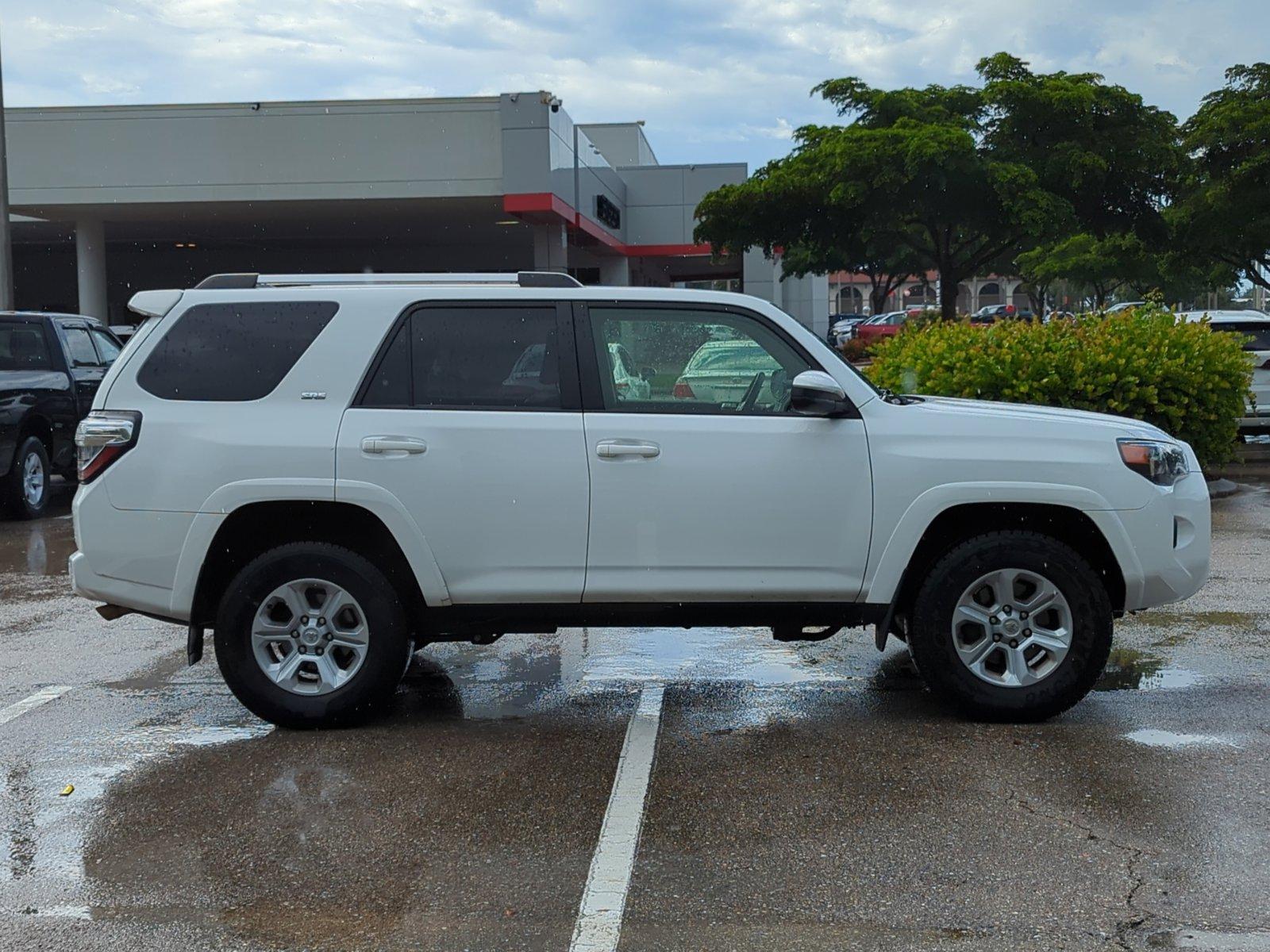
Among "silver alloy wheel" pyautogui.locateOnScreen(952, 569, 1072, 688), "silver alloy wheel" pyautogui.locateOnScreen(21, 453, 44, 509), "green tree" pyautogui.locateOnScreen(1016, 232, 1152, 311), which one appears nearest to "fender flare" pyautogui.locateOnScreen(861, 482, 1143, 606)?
"silver alloy wheel" pyautogui.locateOnScreen(952, 569, 1072, 688)

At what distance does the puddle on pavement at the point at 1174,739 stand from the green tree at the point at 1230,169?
28.2 meters

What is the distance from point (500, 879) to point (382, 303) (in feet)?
8.51

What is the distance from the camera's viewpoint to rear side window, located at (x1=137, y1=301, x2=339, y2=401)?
5.55 meters

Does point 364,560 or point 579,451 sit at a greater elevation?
point 579,451

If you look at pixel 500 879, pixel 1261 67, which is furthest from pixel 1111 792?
pixel 1261 67

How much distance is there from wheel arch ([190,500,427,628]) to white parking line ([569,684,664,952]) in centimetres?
108

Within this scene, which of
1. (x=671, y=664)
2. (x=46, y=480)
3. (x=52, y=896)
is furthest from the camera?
(x=46, y=480)

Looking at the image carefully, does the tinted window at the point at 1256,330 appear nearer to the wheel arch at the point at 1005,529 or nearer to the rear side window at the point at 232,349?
the wheel arch at the point at 1005,529

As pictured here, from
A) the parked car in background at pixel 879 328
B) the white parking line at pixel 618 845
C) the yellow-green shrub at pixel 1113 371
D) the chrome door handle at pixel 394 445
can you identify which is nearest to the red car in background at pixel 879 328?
the parked car in background at pixel 879 328

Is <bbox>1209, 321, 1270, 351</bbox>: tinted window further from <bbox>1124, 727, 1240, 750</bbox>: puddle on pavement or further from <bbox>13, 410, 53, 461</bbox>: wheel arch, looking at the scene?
<bbox>13, 410, 53, 461</bbox>: wheel arch

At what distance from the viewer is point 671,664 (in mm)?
6785

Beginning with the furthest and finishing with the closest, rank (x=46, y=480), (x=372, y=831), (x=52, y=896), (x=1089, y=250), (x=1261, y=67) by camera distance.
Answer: (x=1089, y=250) < (x=1261, y=67) < (x=46, y=480) < (x=372, y=831) < (x=52, y=896)

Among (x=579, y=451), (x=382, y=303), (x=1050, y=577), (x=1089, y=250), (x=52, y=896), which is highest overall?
(x=1089, y=250)

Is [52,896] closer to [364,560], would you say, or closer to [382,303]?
[364,560]
